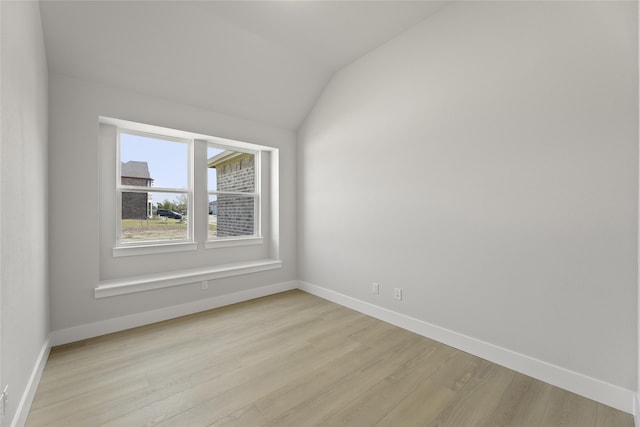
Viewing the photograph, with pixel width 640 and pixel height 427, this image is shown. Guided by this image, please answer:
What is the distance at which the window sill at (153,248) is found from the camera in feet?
9.69

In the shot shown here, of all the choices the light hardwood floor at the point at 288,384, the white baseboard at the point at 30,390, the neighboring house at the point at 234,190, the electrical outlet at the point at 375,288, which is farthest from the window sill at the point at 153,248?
the electrical outlet at the point at 375,288

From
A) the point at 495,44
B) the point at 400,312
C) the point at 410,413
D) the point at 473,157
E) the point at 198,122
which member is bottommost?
the point at 410,413

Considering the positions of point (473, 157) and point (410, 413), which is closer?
point (410, 413)

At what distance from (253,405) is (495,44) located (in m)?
3.14

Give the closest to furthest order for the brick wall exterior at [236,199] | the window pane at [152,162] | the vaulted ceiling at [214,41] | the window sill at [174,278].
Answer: the vaulted ceiling at [214,41] < the window sill at [174,278] < the window pane at [152,162] < the brick wall exterior at [236,199]

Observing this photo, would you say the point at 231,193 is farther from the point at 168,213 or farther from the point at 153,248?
the point at 153,248

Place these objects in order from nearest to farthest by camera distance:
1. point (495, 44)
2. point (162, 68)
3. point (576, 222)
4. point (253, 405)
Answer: point (253, 405), point (576, 222), point (495, 44), point (162, 68)

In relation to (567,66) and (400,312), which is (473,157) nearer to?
(567,66)

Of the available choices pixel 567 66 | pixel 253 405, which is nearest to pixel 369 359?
pixel 253 405

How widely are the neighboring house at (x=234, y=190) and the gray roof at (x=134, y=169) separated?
76 centimetres

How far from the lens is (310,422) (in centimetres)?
156

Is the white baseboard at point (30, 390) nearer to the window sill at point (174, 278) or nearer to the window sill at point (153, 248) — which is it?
the window sill at point (174, 278)

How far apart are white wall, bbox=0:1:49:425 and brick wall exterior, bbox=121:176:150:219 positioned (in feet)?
2.84

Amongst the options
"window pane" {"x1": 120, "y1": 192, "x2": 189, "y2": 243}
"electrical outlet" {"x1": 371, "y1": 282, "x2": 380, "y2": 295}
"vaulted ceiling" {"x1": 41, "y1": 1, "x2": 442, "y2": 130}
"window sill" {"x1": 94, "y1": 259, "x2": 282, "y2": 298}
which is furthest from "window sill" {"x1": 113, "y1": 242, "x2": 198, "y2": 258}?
"electrical outlet" {"x1": 371, "y1": 282, "x2": 380, "y2": 295}
